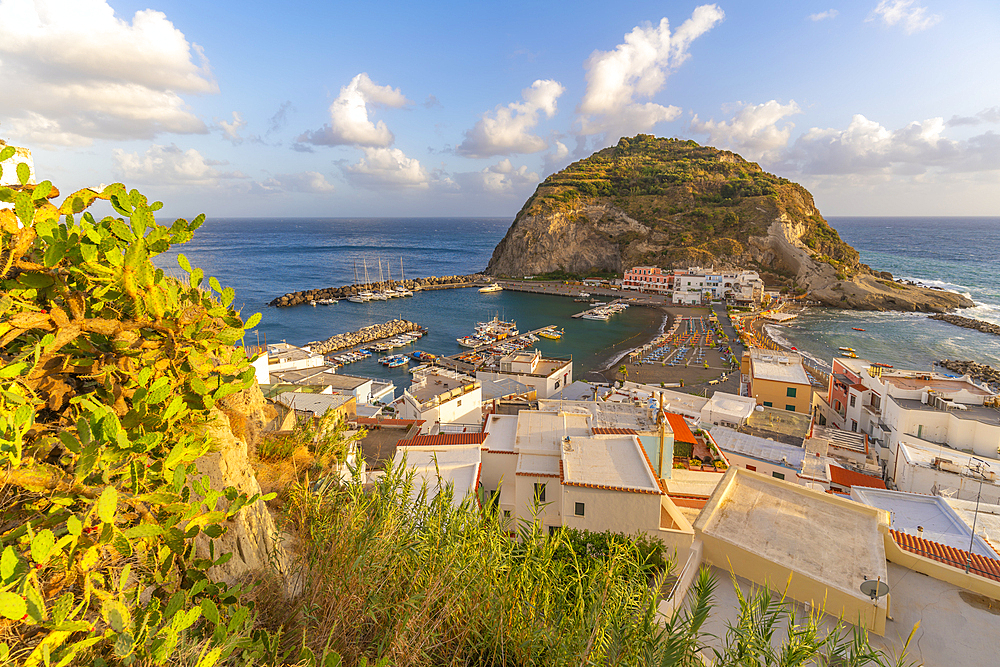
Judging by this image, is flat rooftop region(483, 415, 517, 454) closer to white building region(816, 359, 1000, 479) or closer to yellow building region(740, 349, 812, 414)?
white building region(816, 359, 1000, 479)

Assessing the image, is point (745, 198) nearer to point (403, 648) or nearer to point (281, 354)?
point (281, 354)

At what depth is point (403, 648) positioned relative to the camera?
2.29m

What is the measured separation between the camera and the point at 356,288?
6931 centimetres

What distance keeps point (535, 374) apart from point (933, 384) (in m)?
16.4

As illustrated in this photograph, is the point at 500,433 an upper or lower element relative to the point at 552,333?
upper

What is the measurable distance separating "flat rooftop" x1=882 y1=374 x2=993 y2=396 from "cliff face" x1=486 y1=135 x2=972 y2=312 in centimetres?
4452

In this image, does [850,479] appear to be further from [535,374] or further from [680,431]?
[535,374]

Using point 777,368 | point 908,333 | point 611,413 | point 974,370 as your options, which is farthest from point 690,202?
point 611,413

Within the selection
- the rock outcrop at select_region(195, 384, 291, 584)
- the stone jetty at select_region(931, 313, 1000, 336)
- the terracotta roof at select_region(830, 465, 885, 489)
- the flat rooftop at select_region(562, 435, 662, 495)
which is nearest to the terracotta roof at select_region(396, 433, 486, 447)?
the flat rooftop at select_region(562, 435, 662, 495)

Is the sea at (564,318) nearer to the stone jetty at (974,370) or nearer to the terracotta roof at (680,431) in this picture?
the stone jetty at (974,370)

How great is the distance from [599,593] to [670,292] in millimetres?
64520

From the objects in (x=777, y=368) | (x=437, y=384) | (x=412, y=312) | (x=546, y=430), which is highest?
(x=546, y=430)

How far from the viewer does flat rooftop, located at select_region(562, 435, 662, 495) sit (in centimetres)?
804

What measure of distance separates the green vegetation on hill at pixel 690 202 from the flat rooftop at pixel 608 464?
65.5 m
